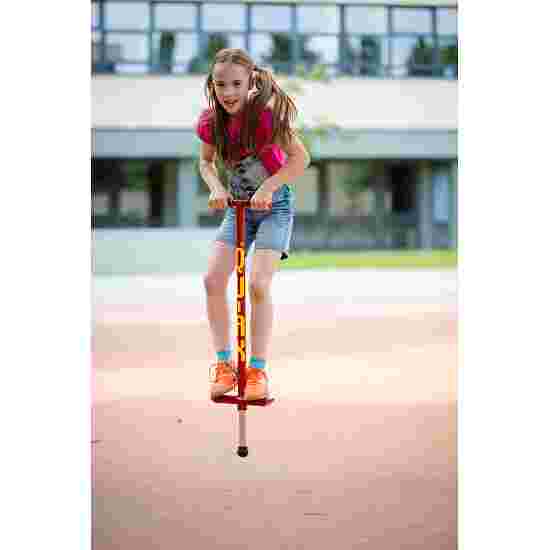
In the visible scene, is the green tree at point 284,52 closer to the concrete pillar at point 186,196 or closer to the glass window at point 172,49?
the glass window at point 172,49

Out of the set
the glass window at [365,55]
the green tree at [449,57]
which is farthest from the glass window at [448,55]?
the glass window at [365,55]

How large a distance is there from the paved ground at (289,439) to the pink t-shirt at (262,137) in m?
1.38

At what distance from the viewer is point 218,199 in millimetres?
4062

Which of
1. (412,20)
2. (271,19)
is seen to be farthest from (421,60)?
(271,19)

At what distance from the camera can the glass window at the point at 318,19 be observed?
25.0 meters

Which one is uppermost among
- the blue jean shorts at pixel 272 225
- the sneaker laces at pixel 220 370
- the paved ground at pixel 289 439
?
the blue jean shorts at pixel 272 225

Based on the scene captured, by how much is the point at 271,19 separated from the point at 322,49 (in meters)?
1.37

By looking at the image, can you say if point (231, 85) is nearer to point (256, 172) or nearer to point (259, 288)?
point (256, 172)

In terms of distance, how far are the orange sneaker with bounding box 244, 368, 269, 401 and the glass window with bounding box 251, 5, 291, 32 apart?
2125 cm

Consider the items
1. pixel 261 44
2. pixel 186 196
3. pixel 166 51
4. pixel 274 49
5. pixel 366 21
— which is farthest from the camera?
pixel 366 21

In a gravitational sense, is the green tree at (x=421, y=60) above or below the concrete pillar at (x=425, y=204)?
above
